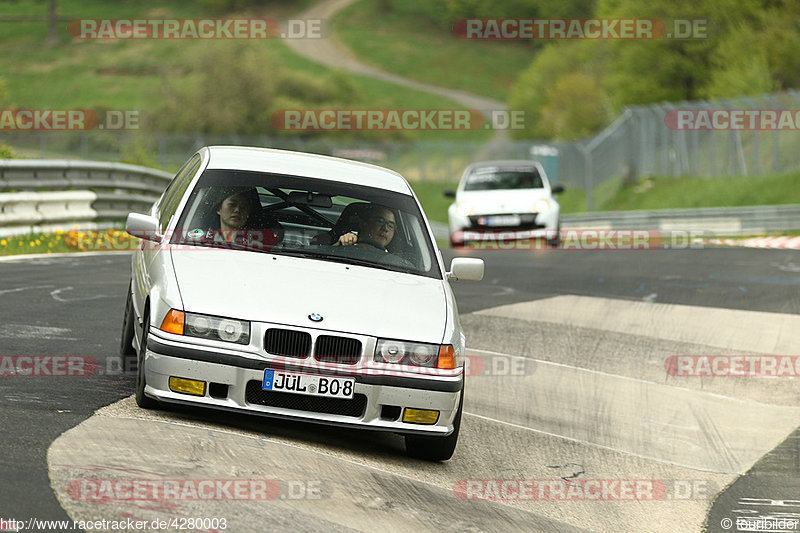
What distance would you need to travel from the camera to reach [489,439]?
26.7ft

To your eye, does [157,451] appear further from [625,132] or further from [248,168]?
[625,132]

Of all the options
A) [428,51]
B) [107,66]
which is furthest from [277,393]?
[428,51]

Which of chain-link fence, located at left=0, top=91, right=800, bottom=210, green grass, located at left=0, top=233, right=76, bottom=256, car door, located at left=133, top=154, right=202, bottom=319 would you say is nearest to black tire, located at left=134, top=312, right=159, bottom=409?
car door, located at left=133, top=154, right=202, bottom=319

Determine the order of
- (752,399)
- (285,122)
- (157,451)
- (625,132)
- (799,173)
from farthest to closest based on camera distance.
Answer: (285,122)
(625,132)
(799,173)
(752,399)
(157,451)

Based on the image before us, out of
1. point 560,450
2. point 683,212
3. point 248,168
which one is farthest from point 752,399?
point 683,212

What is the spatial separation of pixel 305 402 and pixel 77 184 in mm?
14036

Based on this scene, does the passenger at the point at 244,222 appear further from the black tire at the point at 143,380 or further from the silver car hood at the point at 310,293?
the black tire at the point at 143,380

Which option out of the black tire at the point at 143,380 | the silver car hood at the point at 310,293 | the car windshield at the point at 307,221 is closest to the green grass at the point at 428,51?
the car windshield at the point at 307,221

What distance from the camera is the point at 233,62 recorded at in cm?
8081

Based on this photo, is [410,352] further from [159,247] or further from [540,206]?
[540,206]

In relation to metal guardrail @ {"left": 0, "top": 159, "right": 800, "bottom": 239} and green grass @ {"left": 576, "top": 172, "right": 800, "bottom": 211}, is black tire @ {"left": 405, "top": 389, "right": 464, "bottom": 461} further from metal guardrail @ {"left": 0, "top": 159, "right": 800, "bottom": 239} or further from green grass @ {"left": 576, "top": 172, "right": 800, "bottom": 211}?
green grass @ {"left": 576, "top": 172, "right": 800, "bottom": 211}

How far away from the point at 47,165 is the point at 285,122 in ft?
201

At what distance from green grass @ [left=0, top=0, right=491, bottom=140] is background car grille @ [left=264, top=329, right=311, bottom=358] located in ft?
261

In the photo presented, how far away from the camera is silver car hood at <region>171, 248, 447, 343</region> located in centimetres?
662
